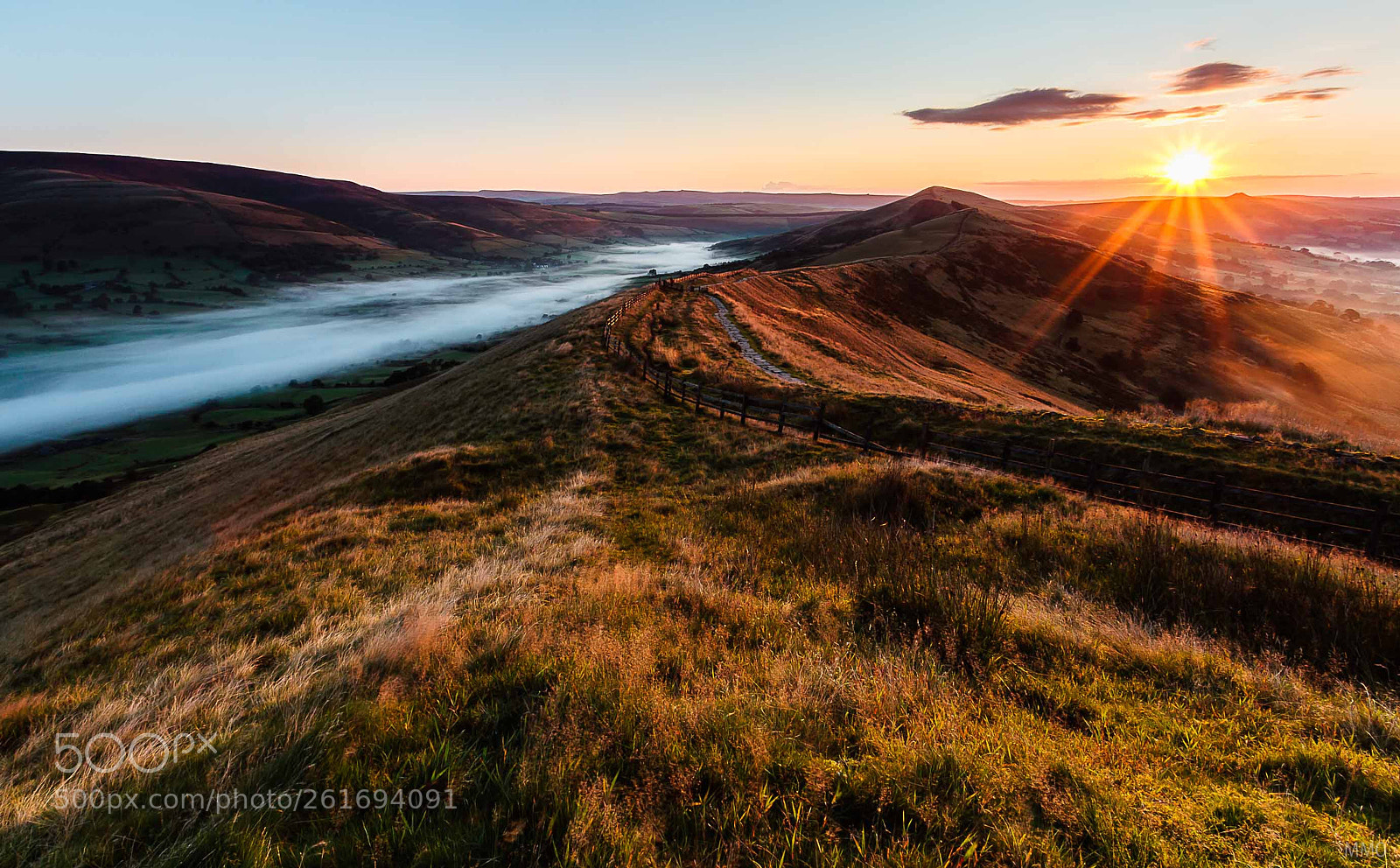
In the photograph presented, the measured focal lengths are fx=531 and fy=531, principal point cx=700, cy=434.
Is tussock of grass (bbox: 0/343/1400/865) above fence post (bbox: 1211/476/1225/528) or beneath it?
above

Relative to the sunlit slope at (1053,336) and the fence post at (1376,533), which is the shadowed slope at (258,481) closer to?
the sunlit slope at (1053,336)

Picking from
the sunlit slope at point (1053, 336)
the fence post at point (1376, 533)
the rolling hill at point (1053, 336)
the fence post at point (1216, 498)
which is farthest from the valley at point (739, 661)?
the sunlit slope at point (1053, 336)

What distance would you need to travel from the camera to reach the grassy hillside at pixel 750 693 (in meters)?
2.94

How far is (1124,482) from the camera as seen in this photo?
1653 cm

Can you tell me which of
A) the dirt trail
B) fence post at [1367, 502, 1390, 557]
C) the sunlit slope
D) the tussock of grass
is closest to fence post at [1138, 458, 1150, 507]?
fence post at [1367, 502, 1390, 557]

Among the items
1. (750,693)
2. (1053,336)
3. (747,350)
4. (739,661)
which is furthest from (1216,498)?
(1053,336)

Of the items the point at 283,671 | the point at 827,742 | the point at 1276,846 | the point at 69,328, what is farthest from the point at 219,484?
the point at 69,328

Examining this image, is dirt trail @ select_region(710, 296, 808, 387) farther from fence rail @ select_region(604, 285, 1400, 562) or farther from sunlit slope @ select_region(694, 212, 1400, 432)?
fence rail @ select_region(604, 285, 1400, 562)

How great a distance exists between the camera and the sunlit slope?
45.6 m

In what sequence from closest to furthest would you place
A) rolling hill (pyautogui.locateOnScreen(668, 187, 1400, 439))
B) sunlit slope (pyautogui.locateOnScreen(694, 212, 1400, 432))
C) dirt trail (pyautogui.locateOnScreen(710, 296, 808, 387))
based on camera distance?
dirt trail (pyautogui.locateOnScreen(710, 296, 808, 387))
rolling hill (pyautogui.locateOnScreen(668, 187, 1400, 439))
sunlit slope (pyautogui.locateOnScreen(694, 212, 1400, 432))

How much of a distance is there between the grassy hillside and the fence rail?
3136 millimetres

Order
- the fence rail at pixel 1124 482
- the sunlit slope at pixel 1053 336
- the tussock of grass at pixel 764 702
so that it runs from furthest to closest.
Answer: the sunlit slope at pixel 1053 336
the fence rail at pixel 1124 482
the tussock of grass at pixel 764 702

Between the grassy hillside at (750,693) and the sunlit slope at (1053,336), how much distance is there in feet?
75.7

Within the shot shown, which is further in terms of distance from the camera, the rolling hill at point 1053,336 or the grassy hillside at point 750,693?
the rolling hill at point 1053,336
